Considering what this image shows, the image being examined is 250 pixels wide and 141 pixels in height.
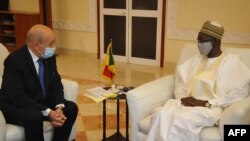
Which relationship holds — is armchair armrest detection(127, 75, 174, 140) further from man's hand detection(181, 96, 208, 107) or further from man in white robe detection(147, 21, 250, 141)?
man's hand detection(181, 96, 208, 107)

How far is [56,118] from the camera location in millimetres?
2102

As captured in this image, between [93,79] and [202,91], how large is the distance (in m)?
2.59

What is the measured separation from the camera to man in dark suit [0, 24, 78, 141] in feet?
6.79

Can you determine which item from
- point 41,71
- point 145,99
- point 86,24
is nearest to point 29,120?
point 41,71

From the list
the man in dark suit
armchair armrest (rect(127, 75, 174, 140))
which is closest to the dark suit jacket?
the man in dark suit

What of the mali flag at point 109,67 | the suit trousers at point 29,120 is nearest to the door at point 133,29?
the mali flag at point 109,67

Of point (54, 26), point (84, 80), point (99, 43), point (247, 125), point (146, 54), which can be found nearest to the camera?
point (247, 125)

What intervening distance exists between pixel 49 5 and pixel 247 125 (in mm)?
4871

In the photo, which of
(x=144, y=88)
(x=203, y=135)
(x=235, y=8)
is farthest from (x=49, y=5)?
(x=203, y=135)

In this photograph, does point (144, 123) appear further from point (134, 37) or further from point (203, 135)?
point (134, 37)

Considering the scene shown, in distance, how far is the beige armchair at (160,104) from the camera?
194 centimetres

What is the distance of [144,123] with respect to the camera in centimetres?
219

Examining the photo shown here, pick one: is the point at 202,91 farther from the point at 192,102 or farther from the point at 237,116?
the point at 237,116

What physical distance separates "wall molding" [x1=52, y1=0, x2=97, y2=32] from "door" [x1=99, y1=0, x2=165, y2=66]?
0.14 meters
